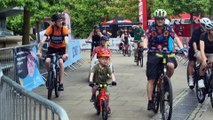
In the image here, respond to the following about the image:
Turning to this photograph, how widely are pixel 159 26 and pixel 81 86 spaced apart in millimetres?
5135

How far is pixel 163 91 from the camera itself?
7.79 meters

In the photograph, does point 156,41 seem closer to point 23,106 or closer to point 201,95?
point 201,95

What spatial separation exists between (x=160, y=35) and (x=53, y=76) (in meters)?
2.92

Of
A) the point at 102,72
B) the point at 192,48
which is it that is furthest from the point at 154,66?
the point at 192,48

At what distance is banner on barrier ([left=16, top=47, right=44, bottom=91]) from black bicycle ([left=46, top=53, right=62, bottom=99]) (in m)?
1.13

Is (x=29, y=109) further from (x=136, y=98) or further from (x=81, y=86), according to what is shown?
(x=81, y=86)

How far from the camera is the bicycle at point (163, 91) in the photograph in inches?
298

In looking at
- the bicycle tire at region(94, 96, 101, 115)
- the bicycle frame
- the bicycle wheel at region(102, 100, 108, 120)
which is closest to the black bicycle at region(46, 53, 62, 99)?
the bicycle tire at region(94, 96, 101, 115)

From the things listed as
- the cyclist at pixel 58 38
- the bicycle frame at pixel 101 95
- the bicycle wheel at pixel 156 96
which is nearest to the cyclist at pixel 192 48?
the bicycle wheel at pixel 156 96

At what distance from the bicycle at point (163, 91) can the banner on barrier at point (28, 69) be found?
401cm

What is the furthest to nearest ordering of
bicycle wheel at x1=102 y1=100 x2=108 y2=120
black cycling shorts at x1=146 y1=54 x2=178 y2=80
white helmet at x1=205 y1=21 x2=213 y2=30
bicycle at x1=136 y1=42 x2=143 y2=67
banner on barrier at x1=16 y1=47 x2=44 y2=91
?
bicycle at x1=136 y1=42 x2=143 y2=67, banner on barrier at x1=16 y1=47 x2=44 y2=91, white helmet at x1=205 y1=21 x2=213 y2=30, black cycling shorts at x1=146 y1=54 x2=178 y2=80, bicycle wheel at x1=102 y1=100 x2=108 y2=120

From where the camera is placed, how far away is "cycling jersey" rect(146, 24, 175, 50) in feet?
27.4

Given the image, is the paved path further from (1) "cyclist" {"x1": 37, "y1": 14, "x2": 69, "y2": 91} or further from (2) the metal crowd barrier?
(2) the metal crowd barrier

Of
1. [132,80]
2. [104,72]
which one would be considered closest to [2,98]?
[104,72]
